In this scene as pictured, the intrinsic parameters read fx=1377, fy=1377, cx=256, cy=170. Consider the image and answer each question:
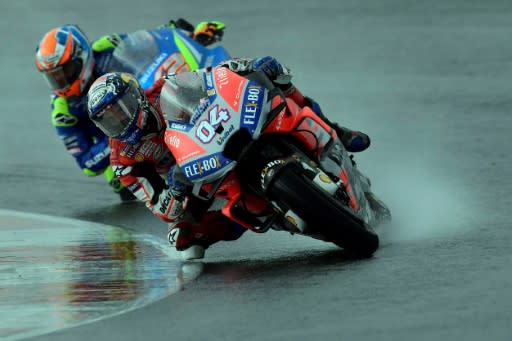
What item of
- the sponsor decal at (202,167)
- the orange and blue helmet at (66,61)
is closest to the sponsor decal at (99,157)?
the orange and blue helmet at (66,61)

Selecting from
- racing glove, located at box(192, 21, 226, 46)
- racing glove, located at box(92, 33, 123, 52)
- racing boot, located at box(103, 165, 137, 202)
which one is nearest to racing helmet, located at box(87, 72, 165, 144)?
racing boot, located at box(103, 165, 137, 202)

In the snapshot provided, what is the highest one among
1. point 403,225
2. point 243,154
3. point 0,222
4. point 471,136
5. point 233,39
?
point 243,154

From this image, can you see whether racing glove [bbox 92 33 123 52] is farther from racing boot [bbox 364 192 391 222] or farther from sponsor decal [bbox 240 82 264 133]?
sponsor decal [bbox 240 82 264 133]

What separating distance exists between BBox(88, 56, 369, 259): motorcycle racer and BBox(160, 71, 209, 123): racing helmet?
2cm

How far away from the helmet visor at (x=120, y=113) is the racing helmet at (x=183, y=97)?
9.7 inches

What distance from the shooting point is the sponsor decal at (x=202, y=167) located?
8297mm

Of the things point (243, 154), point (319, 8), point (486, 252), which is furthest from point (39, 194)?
point (319, 8)

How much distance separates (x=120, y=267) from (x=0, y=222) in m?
2.52

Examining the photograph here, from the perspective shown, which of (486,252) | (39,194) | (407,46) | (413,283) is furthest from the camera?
(407,46)

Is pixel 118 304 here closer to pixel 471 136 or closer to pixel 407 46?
pixel 471 136

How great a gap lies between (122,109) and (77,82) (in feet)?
11.7

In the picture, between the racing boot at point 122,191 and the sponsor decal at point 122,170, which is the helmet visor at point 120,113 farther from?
the racing boot at point 122,191

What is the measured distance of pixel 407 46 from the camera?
54.2 feet

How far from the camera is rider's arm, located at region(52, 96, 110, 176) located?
12406 millimetres
